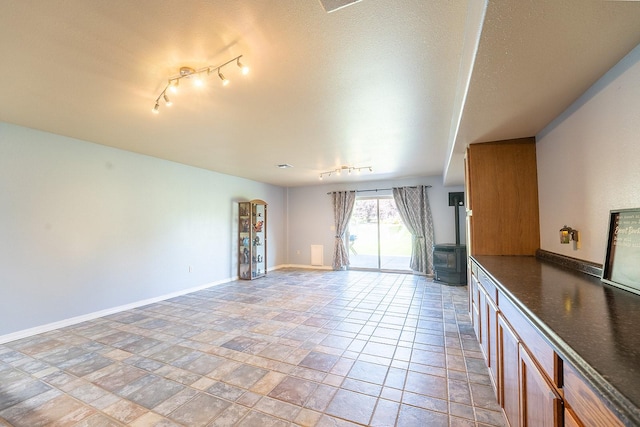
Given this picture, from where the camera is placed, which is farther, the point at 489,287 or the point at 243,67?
the point at 489,287

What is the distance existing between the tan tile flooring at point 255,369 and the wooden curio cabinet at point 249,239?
2.24 meters

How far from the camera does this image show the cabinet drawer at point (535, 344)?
0.95 m

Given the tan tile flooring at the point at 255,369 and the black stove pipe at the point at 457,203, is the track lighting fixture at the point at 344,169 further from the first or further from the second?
the tan tile flooring at the point at 255,369

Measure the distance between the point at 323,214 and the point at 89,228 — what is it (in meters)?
5.25

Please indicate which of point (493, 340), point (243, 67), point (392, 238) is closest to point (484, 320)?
point (493, 340)

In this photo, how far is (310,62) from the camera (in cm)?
196

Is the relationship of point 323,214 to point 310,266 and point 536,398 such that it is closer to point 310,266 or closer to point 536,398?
point 310,266

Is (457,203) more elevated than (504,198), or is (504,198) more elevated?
(457,203)

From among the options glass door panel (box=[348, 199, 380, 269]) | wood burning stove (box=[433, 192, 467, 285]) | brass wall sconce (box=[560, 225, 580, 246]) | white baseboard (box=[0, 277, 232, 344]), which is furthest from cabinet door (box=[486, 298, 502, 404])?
glass door panel (box=[348, 199, 380, 269])

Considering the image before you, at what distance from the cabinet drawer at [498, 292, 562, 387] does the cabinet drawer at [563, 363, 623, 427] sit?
59 mm

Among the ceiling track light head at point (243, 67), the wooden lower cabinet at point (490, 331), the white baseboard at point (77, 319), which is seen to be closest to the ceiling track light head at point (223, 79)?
the ceiling track light head at point (243, 67)

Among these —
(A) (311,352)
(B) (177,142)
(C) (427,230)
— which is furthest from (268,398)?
(C) (427,230)

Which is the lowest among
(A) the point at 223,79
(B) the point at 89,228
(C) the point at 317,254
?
(C) the point at 317,254

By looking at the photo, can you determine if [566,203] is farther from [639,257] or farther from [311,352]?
[311,352]
